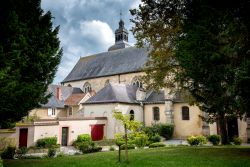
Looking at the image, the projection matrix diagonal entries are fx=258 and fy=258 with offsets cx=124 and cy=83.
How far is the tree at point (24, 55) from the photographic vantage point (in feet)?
31.0

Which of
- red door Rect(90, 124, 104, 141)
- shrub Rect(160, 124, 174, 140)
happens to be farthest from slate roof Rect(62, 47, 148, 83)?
red door Rect(90, 124, 104, 141)

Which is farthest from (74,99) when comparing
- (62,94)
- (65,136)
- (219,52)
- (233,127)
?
(219,52)

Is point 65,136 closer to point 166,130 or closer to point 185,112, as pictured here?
point 166,130

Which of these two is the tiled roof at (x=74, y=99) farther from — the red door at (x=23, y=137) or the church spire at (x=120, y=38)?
the church spire at (x=120, y=38)

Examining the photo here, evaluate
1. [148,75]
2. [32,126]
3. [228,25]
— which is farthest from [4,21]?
[32,126]

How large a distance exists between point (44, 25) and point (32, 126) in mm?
15069

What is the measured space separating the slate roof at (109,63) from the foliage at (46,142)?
1760 centimetres

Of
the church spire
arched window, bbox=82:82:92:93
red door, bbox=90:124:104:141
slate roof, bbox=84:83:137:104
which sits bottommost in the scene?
red door, bbox=90:124:104:141

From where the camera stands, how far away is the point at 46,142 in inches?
957

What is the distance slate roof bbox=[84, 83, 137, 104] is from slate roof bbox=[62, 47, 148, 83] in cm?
595

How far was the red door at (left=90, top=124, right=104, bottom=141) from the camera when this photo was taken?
29.6 m

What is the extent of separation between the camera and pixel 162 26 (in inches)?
630

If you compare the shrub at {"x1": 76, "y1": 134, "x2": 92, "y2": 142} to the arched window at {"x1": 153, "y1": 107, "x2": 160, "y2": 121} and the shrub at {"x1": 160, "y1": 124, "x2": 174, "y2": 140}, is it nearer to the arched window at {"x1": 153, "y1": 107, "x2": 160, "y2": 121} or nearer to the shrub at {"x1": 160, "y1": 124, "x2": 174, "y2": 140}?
the shrub at {"x1": 160, "y1": 124, "x2": 174, "y2": 140}

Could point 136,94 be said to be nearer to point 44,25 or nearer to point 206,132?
point 206,132
